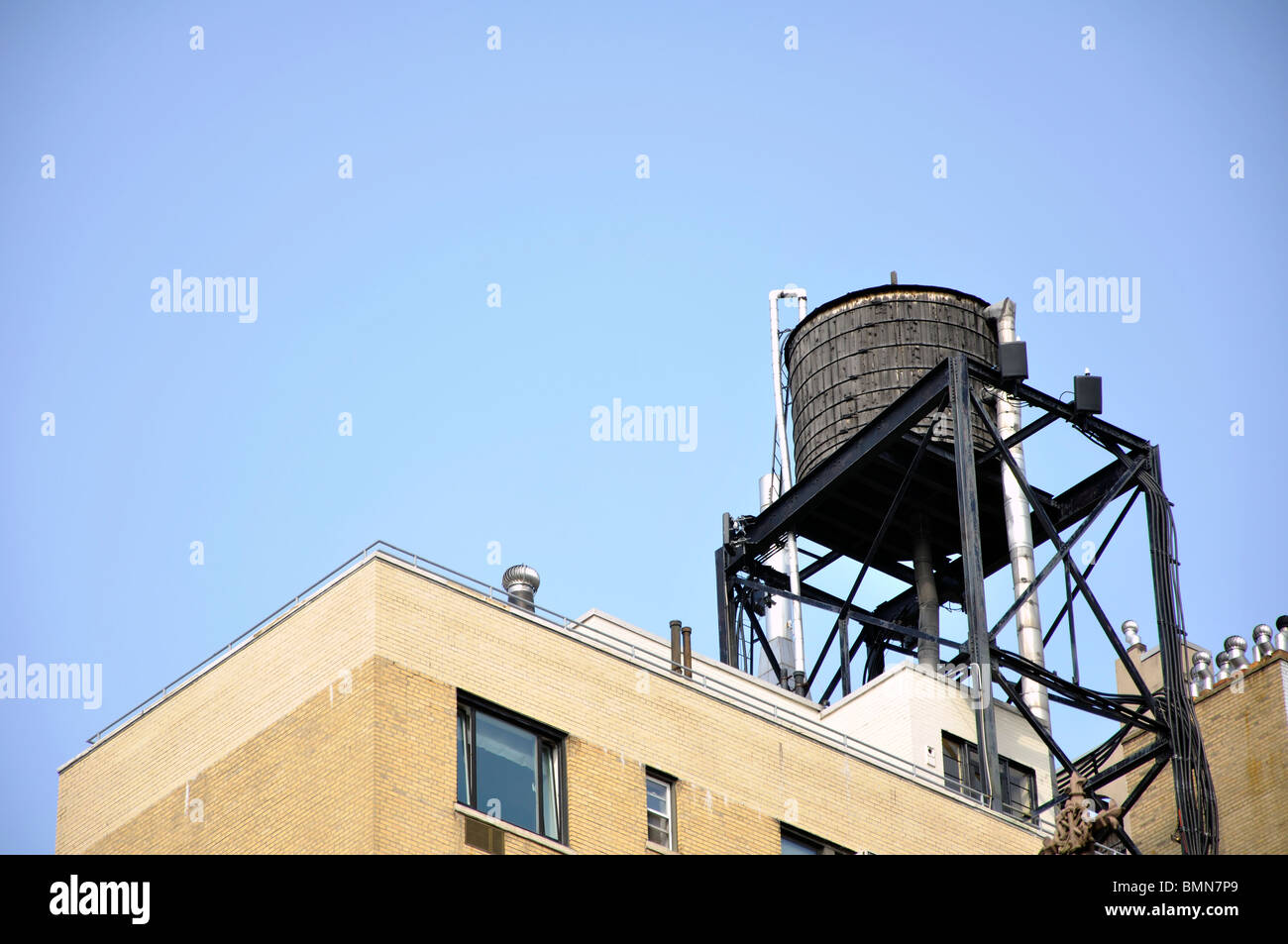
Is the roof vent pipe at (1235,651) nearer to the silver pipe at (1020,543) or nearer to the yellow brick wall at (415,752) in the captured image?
the silver pipe at (1020,543)

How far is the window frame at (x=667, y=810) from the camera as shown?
3036 centimetres

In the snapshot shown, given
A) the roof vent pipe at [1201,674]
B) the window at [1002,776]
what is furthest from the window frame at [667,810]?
the roof vent pipe at [1201,674]

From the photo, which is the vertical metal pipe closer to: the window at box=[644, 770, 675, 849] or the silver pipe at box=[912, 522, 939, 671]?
the silver pipe at box=[912, 522, 939, 671]

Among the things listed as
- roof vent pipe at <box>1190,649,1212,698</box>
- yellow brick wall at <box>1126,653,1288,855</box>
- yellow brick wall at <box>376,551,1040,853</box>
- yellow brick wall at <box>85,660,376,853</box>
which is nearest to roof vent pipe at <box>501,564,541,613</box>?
yellow brick wall at <box>376,551,1040,853</box>

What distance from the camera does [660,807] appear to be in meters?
30.8

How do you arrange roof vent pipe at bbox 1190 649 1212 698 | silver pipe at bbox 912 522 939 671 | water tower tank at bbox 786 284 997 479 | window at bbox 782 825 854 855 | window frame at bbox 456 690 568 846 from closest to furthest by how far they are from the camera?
window frame at bbox 456 690 568 846 < window at bbox 782 825 854 855 < silver pipe at bbox 912 522 939 671 < water tower tank at bbox 786 284 997 479 < roof vent pipe at bbox 1190 649 1212 698

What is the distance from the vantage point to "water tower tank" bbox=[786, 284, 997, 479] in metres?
43.8

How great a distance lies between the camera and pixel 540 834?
28.9 meters

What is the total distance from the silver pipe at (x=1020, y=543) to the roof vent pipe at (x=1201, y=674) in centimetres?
907
